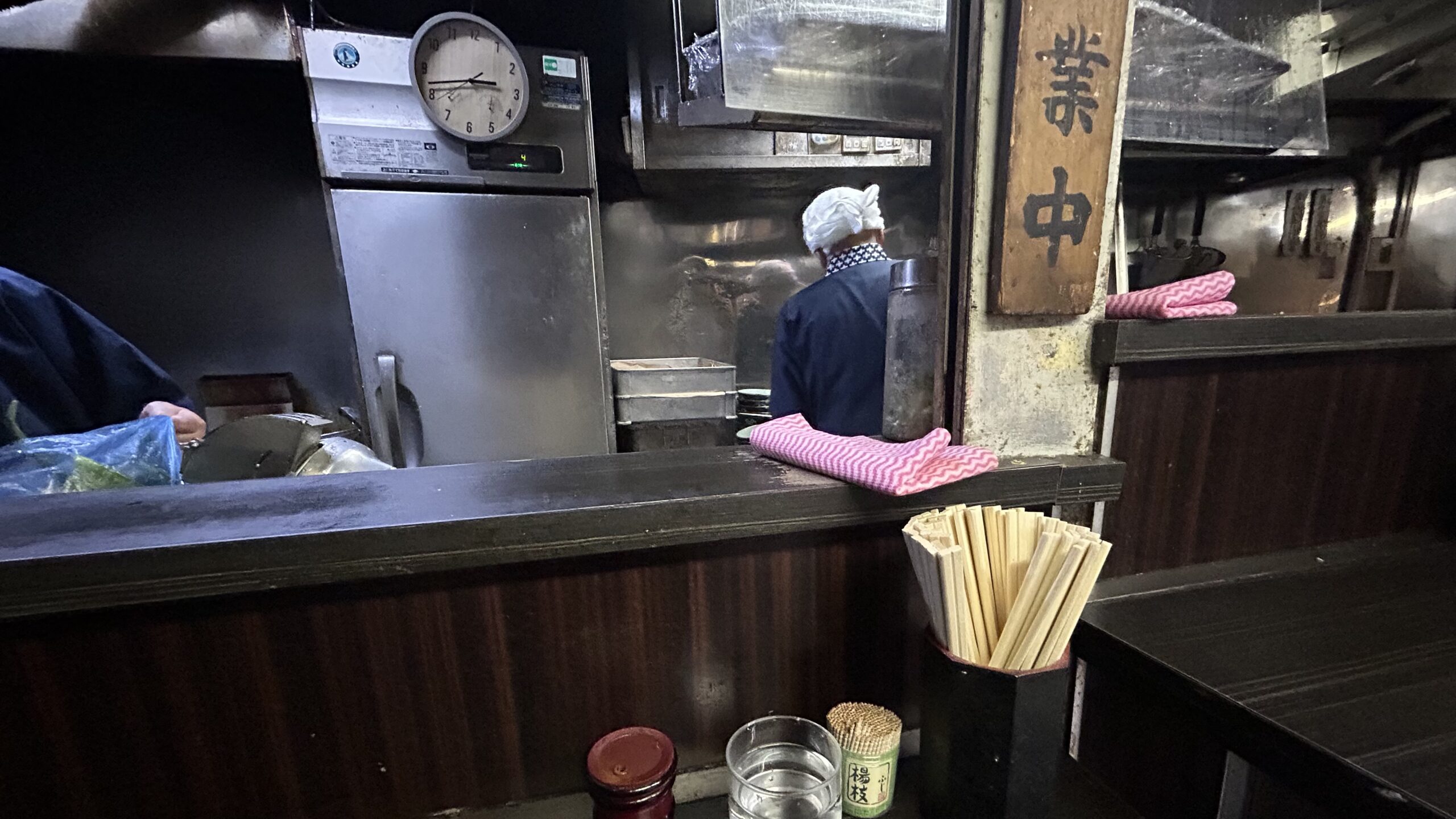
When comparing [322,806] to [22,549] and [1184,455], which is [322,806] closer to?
[22,549]

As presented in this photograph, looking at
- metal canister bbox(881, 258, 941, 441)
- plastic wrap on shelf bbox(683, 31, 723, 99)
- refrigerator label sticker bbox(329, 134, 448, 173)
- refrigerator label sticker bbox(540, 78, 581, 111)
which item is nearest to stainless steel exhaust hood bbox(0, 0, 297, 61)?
refrigerator label sticker bbox(329, 134, 448, 173)

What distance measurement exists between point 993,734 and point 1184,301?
2.95ft

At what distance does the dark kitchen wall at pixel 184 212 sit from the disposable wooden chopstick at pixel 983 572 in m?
2.83

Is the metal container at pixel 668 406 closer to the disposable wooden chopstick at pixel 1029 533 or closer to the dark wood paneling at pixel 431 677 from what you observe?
the dark wood paneling at pixel 431 677

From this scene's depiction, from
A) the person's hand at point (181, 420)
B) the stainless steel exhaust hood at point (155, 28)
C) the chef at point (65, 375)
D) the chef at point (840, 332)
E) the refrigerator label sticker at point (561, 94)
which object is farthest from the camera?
the refrigerator label sticker at point (561, 94)

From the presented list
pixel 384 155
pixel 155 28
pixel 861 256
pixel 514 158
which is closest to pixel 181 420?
pixel 384 155

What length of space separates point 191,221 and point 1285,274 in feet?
19.7

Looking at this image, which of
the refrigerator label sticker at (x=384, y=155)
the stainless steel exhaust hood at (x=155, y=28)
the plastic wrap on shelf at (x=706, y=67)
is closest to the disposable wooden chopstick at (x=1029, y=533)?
the plastic wrap on shelf at (x=706, y=67)

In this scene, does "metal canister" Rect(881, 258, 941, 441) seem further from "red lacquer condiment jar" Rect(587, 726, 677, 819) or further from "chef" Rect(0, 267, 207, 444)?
"chef" Rect(0, 267, 207, 444)

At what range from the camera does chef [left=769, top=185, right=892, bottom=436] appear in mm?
2361

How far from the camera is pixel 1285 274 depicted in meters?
3.24

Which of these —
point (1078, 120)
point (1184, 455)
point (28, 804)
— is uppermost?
point (1078, 120)

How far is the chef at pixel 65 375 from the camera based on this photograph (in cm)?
149

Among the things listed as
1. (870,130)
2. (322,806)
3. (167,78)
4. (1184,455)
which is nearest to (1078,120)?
(870,130)
